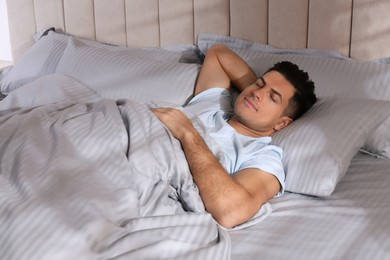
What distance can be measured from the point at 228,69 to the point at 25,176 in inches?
36.5

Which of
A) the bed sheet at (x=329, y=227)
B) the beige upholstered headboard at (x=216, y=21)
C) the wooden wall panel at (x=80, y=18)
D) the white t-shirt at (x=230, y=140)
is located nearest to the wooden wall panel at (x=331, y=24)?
the beige upholstered headboard at (x=216, y=21)

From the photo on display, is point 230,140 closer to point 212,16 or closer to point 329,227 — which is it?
point 329,227

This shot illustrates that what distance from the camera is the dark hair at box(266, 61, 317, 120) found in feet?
5.30

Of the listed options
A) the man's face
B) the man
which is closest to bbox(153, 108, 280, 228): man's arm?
the man

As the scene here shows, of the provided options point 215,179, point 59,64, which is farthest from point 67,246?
point 59,64

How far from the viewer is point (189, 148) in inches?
54.7

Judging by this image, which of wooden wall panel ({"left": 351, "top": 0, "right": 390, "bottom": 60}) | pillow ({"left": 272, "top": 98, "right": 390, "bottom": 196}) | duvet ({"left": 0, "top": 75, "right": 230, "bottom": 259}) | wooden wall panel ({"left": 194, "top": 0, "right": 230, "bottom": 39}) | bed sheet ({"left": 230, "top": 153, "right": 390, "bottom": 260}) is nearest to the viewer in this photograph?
duvet ({"left": 0, "top": 75, "right": 230, "bottom": 259})

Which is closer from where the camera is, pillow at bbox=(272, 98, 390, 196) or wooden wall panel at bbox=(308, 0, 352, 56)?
pillow at bbox=(272, 98, 390, 196)

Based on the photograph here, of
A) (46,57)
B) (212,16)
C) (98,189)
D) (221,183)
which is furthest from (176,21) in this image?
(98,189)

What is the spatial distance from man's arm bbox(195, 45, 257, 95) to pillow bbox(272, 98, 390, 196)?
11.7 inches

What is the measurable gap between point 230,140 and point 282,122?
0.18 meters

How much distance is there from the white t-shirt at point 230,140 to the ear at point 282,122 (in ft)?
0.30

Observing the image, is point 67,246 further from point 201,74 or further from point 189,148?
point 201,74

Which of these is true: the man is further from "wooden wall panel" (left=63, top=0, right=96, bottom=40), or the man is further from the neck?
"wooden wall panel" (left=63, top=0, right=96, bottom=40)
